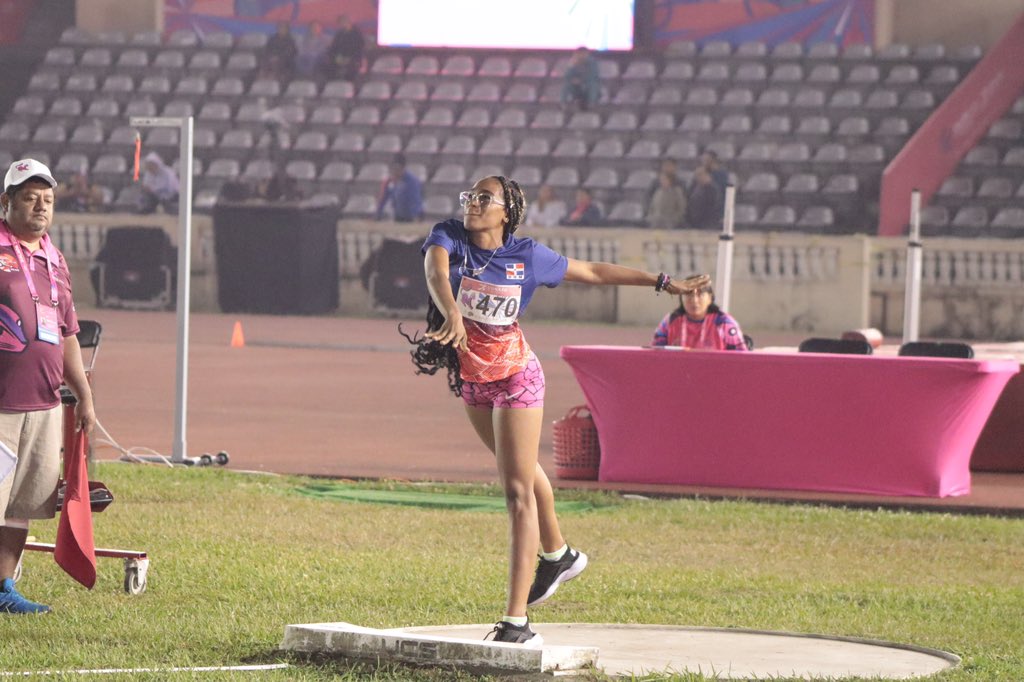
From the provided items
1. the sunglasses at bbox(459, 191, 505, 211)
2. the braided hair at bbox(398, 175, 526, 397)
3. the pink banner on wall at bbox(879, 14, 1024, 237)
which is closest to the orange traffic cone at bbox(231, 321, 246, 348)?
the pink banner on wall at bbox(879, 14, 1024, 237)

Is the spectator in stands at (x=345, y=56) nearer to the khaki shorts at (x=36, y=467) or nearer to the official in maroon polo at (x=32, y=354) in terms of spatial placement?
the official in maroon polo at (x=32, y=354)

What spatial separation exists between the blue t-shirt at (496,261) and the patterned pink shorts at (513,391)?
0.79ft

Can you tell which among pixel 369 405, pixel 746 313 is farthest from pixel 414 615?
pixel 746 313

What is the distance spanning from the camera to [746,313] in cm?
2852

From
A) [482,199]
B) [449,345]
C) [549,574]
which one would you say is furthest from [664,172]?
[449,345]

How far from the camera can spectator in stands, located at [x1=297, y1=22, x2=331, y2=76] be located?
36.8 meters

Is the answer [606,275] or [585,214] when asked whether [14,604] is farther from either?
[585,214]

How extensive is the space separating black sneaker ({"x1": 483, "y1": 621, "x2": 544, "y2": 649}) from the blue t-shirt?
3.61ft

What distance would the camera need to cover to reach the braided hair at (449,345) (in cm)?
657

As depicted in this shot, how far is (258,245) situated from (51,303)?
75.5 ft

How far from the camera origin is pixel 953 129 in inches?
1235

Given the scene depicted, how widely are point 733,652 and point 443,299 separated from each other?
5.64 ft

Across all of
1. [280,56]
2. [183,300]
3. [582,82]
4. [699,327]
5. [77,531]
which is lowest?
[77,531]

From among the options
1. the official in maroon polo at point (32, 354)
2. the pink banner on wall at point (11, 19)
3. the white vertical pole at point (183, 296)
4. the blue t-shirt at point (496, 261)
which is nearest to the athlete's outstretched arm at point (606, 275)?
the blue t-shirt at point (496, 261)
